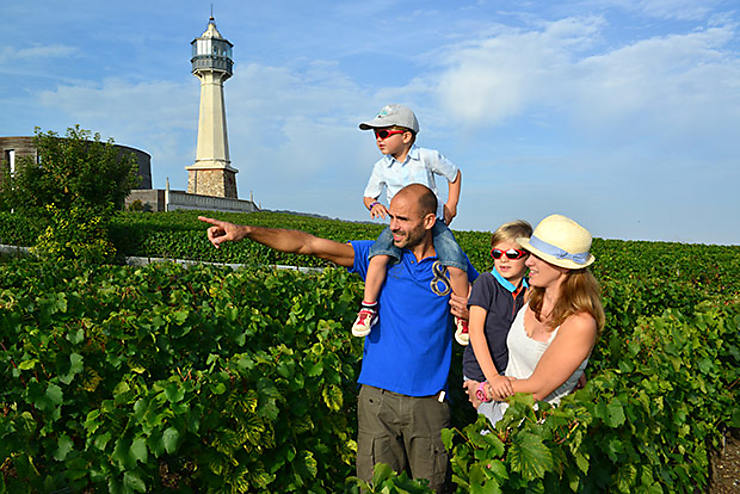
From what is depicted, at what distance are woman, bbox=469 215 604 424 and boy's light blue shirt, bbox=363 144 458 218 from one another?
1.20m

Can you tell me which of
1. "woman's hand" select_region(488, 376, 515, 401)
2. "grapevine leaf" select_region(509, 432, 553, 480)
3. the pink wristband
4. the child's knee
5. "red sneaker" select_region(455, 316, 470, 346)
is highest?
the child's knee

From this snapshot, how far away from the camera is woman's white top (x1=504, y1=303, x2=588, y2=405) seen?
2725mm

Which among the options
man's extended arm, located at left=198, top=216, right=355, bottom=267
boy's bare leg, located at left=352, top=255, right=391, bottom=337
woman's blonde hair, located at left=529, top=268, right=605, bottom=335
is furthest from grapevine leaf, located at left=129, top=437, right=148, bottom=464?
woman's blonde hair, located at left=529, top=268, right=605, bottom=335

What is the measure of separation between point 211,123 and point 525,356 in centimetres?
4819

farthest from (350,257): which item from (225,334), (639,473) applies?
(639,473)

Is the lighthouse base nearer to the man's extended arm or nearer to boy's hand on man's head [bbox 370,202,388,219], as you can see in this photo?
boy's hand on man's head [bbox 370,202,388,219]

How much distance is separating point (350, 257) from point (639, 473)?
2295 mm

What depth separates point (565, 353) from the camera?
2.53m

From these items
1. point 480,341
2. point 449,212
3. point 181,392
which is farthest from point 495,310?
point 181,392

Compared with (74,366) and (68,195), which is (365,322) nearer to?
(74,366)

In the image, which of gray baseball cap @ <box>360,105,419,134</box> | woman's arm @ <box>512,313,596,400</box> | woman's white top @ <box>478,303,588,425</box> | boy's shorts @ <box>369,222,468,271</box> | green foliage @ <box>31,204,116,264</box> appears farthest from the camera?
green foliage @ <box>31,204,116,264</box>

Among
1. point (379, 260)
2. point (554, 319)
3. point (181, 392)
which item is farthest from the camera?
point (379, 260)

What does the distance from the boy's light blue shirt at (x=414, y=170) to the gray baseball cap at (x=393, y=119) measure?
0.84ft

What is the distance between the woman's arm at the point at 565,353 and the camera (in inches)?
99.0
